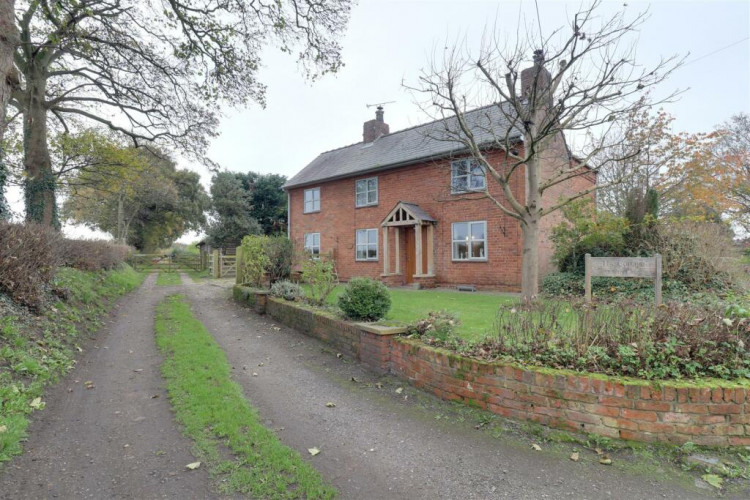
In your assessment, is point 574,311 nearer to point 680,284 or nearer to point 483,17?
point 483,17

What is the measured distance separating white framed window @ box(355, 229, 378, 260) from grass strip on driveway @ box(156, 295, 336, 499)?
1282cm

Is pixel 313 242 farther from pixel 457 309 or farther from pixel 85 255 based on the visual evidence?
pixel 457 309

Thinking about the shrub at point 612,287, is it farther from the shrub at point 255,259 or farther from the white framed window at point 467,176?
the shrub at point 255,259

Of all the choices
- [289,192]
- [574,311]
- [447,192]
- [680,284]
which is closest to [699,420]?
[574,311]

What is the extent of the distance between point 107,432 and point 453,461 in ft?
11.0

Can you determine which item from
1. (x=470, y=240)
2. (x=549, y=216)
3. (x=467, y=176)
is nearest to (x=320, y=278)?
(x=470, y=240)

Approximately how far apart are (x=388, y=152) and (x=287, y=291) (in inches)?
456

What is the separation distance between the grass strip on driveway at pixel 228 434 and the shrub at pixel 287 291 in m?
3.18

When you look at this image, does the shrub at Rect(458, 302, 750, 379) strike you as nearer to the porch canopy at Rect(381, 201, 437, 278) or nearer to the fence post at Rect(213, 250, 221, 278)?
the porch canopy at Rect(381, 201, 437, 278)

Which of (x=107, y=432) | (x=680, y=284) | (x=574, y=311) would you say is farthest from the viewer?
(x=680, y=284)

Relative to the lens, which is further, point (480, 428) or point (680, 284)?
point (680, 284)

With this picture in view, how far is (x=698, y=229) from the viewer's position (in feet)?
35.8

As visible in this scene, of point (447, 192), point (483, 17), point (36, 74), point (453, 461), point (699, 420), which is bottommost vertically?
point (453, 461)

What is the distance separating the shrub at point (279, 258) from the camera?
504 inches
